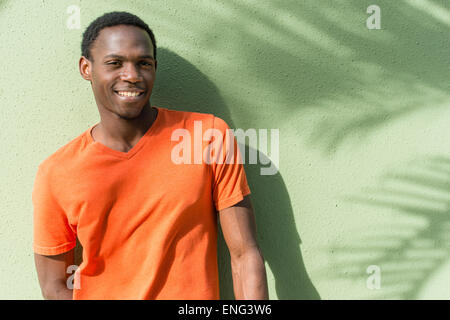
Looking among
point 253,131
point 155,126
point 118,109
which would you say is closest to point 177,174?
point 155,126

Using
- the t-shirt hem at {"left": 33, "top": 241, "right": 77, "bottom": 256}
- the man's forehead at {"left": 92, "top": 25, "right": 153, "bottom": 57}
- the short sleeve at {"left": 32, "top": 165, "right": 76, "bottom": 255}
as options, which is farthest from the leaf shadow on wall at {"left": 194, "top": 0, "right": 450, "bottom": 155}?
the t-shirt hem at {"left": 33, "top": 241, "right": 77, "bottom": 256}

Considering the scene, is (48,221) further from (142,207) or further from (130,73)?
(130,73)

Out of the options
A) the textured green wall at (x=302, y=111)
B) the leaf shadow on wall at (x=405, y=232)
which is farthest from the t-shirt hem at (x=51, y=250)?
the leaf shadow on wall at (x=405, y=232)

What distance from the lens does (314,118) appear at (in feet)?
6.53

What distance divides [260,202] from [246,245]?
335 mm

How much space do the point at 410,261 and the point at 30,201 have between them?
2.04 m

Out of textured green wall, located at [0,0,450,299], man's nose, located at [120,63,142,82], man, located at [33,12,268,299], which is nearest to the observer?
man's nose, located at [120,63,142,82]

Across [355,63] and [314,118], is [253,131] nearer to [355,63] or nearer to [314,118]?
[314,118]

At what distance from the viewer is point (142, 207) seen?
1708 millimetres

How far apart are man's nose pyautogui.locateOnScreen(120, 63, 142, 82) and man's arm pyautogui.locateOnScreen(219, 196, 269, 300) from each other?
0.69m

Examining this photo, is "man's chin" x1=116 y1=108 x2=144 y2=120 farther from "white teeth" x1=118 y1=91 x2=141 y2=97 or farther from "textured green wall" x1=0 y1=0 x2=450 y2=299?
"textured green wall" x1=0 y1=0 x2=450 y2=299

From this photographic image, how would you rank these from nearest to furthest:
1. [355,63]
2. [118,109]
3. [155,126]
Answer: [118,109], [155,126], [355,63]

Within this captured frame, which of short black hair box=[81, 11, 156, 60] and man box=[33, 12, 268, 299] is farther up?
short black hair box=[81, 11, 156, 60]

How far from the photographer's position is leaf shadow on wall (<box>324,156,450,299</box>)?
2.03 m
